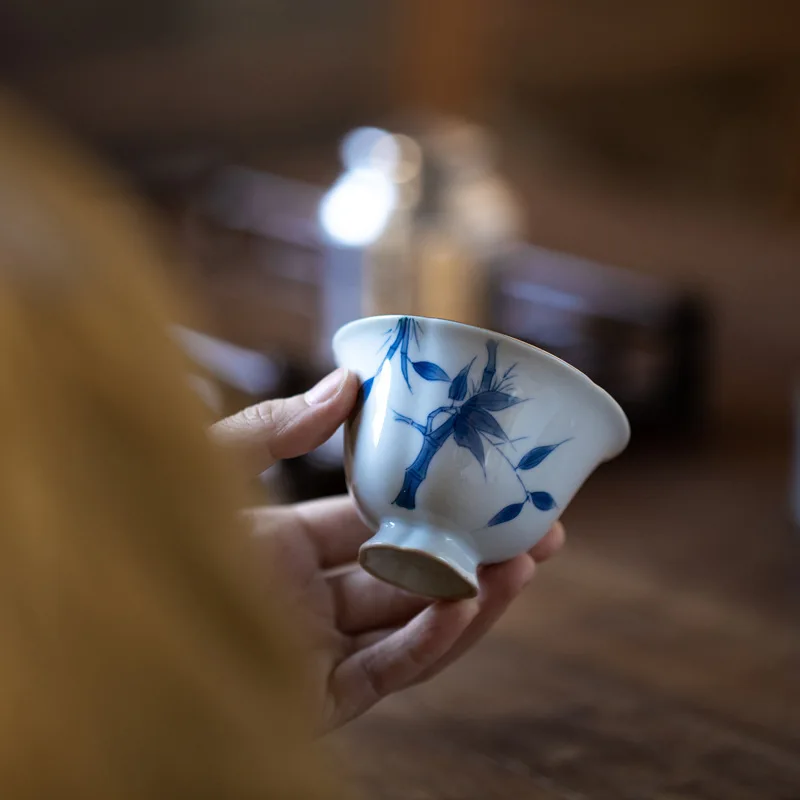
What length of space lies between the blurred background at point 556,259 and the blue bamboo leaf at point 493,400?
0.14 m

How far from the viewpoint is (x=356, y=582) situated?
2.41 ft

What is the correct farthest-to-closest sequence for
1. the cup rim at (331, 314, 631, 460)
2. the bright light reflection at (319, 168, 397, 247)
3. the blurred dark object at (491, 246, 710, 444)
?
1. the blurred dark object at (491, 246, 710, 444)
2. the bright light reflection at (319, 168, 397, 247)
3. the cup rim at (331, 314, 631, 460)

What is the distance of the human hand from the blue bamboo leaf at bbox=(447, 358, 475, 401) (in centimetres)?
8

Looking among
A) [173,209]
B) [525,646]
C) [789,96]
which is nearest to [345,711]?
[525,646]

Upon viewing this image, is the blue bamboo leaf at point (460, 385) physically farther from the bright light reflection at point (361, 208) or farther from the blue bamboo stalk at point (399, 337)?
the bright light reflection at point (361, 208)

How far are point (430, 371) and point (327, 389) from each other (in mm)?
84

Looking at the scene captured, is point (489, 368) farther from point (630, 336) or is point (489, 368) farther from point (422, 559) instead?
point (630, 336)

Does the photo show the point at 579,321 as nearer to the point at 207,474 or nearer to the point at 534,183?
the point at 207,474

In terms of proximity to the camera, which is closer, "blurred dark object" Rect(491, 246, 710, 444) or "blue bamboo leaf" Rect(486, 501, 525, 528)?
"blue bamboo leaf" Rect(486, 501, 525, 528)

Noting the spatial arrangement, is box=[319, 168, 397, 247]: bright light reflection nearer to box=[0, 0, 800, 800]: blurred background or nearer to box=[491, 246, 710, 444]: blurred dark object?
box=[0, 0, 800, 800]: blurred background

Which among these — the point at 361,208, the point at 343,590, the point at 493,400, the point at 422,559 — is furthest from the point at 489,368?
the point at 361,208

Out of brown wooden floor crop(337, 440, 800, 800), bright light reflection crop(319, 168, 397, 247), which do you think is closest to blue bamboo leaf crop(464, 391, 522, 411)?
brown wooden floor crop(337, 440, 800, 800)

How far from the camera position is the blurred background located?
72 centimetres

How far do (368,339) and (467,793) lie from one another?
0.98ft
